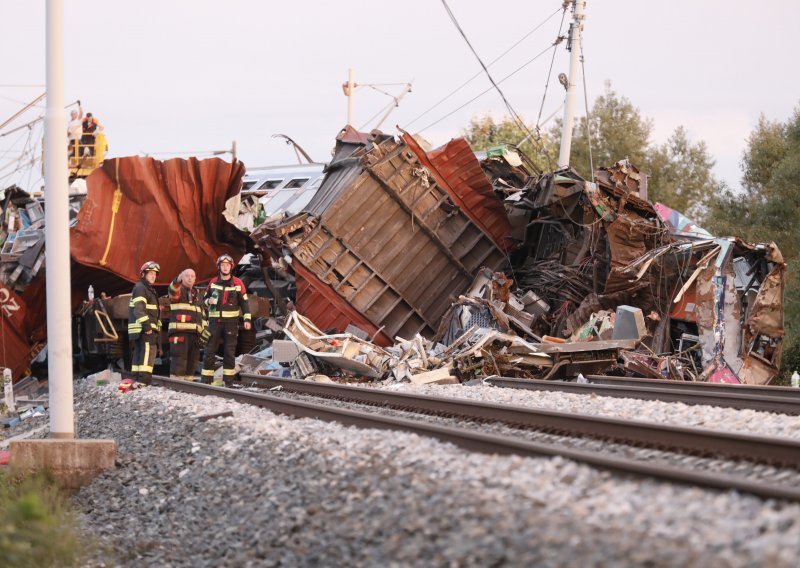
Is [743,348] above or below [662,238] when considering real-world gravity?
below

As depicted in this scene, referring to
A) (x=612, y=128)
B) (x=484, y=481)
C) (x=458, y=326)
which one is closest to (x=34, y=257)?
(x=458, y=326)

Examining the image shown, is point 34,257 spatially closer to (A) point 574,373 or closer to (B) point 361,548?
(A) point 574,373

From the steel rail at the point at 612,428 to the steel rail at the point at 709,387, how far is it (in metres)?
2.85

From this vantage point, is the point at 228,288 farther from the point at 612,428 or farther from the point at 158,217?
the point at 612,428

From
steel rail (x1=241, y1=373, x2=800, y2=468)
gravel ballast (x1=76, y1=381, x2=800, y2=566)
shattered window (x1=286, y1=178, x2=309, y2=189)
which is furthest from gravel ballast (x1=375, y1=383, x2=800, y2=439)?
shattered window (x1=286, y1=178, x2=309, y2=189)

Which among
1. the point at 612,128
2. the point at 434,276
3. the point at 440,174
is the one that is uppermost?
the point at 612,128

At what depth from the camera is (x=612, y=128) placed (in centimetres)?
4684

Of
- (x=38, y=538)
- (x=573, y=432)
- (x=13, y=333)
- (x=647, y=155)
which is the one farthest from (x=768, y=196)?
(x=38, y=538)

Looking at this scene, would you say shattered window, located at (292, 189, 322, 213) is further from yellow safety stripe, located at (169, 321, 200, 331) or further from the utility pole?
the utility pole

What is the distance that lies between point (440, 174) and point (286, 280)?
154 inches

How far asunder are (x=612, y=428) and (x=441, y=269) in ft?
34.1

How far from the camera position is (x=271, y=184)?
21.0m

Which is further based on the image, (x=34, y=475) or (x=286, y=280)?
(x=286, y=280)

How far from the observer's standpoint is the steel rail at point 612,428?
5.63 meters
